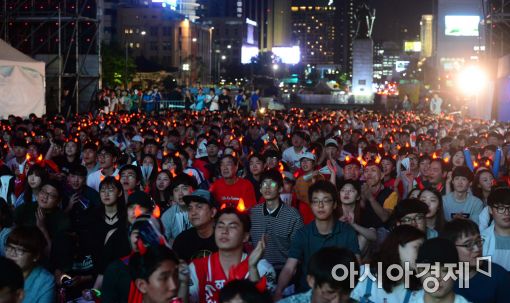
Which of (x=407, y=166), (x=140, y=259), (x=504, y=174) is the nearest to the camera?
(x=140, y=259)

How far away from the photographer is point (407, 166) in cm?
1213

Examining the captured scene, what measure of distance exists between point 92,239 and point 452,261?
3.81m

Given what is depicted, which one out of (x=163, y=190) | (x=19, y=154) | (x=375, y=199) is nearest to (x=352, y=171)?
(x=375, y=199)

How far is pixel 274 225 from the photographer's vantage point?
24.7 feet

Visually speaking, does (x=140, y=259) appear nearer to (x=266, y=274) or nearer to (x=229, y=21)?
(x=266, y=274)

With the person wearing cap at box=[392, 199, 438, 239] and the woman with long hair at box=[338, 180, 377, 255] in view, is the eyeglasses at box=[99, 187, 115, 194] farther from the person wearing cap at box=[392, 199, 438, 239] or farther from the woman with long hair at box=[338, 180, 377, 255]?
the person wearing cap at box=[392, 199, 438, 239]

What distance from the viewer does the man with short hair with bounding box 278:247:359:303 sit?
4578 millimetres

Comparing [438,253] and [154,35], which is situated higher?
[154,35]

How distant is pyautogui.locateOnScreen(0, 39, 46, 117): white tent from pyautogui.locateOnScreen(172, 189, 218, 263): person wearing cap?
66.2ft

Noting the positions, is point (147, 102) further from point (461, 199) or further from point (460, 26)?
point (460, 26)

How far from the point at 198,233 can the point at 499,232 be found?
243 centimetres

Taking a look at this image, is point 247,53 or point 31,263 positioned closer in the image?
point 31,263

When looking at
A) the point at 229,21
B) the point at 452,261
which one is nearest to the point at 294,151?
the point at 452,261

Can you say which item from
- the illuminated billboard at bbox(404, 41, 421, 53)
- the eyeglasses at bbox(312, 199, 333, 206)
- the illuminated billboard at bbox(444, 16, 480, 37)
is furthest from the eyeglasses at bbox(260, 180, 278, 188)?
the illuminated billboard at bbox(404, 41, 421, 53)
